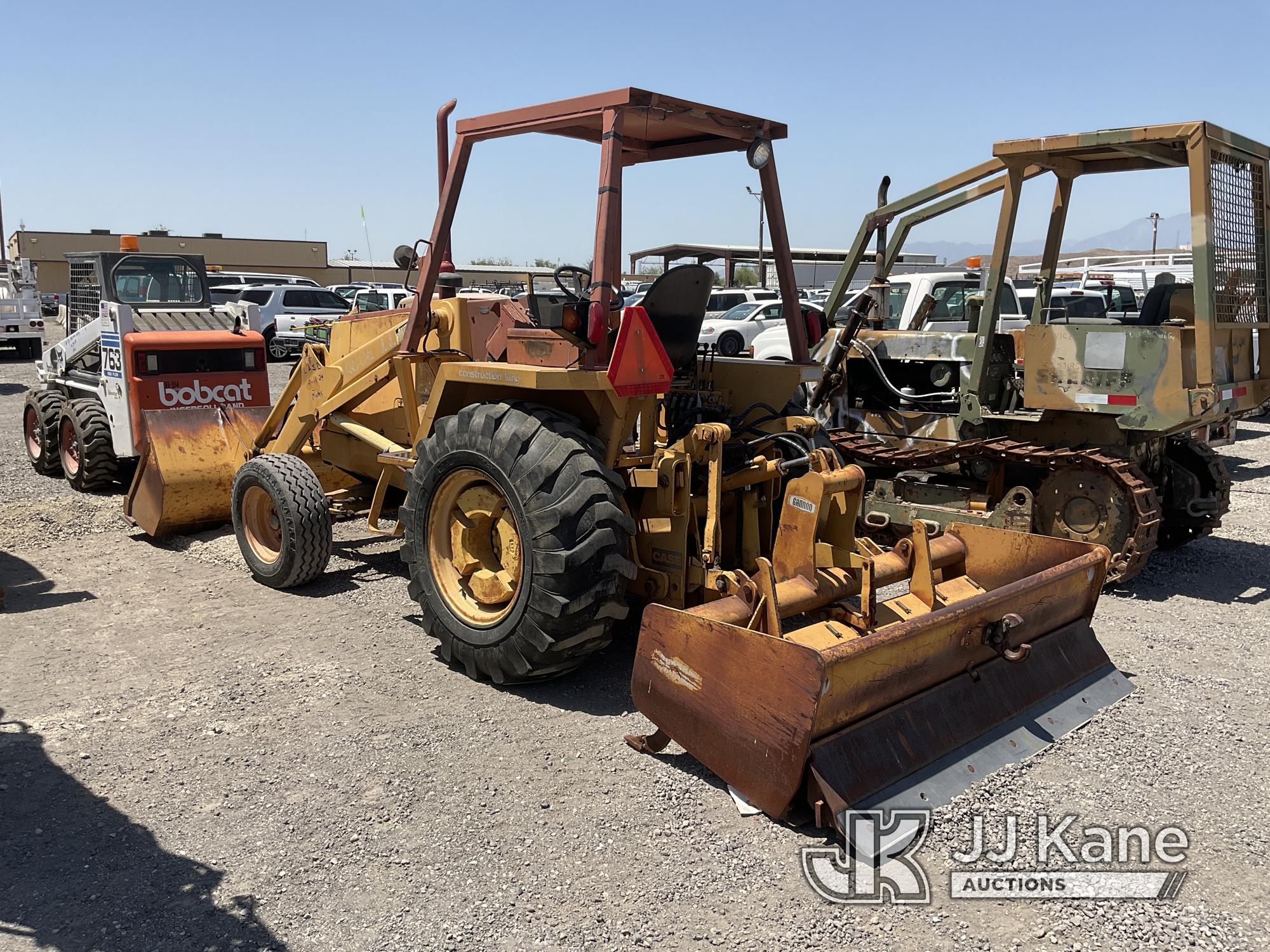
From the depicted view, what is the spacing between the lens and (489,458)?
457cm

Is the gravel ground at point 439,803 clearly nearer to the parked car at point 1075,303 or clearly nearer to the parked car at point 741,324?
the parked car at point 1075,303

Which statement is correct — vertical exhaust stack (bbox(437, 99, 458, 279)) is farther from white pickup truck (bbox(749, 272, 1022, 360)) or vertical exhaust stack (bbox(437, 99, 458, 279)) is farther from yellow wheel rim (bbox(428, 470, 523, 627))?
white pickup truck (bbox(749, 272, 1022, 360))

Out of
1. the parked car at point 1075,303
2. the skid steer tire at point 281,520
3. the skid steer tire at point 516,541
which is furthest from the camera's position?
the parked car at point 1075,303

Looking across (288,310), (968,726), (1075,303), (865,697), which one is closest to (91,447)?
(865,697)

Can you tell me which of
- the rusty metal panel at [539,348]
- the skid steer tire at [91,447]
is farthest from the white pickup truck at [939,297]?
the skid steer tire at [91,447]

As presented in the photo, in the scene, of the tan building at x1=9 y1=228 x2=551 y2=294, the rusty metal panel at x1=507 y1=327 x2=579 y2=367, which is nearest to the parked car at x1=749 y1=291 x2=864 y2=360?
the rusty metal panel at x1=507 y1=327 x2=579 y2=367

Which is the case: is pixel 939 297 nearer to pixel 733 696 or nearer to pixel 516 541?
pixel 516 541

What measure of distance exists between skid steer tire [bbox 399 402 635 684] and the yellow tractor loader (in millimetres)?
12

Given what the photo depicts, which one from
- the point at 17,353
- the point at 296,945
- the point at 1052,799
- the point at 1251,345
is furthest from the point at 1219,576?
the point at 17,353

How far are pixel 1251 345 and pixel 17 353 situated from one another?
25785mm

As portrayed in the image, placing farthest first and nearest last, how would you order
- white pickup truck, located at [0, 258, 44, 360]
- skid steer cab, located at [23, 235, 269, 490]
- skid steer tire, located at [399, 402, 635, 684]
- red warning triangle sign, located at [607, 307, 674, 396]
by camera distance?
white pickup truck, located at [0, 258, 44, 360]
skid steer cab, located at [23, 235, 269, 490]
red warning triangle sign, located at [607, 307, 674, 396]
skid steer tire, located at [399, 402, 635, 684]

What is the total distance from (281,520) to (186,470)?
68.6 inches

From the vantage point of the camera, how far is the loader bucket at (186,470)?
7.23 metres

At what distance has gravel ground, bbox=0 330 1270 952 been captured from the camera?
119 inches
